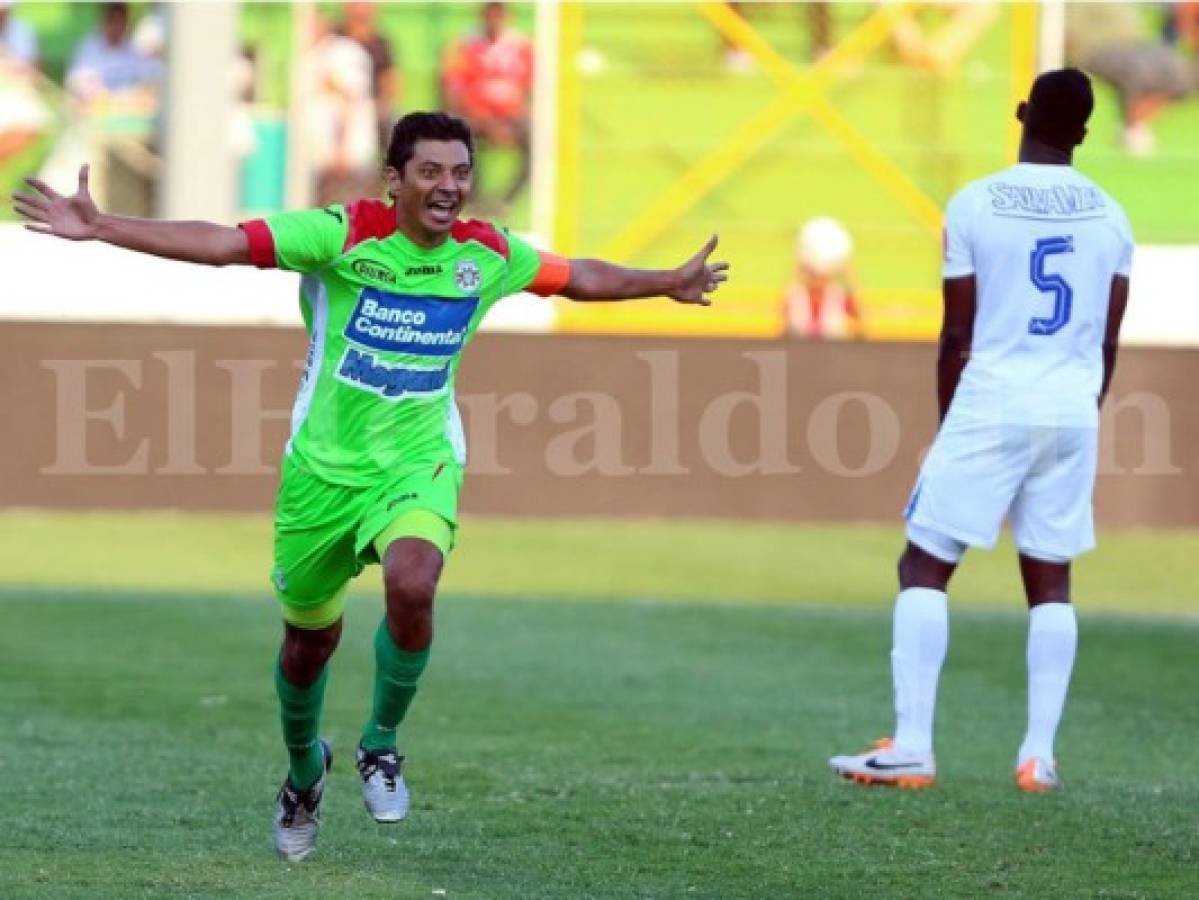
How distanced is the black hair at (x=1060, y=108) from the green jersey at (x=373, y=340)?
220 centimetres

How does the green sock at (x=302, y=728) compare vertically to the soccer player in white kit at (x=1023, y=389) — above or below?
below

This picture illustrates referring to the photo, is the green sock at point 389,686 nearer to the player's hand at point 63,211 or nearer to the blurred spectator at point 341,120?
the player's hand at point 63,211

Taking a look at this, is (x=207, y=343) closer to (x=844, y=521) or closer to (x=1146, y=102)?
(x=844, y=521)

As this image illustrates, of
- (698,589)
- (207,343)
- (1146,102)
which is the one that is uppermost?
(1146,102)

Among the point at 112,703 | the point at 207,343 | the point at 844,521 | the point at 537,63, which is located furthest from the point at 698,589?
the point at 537,63

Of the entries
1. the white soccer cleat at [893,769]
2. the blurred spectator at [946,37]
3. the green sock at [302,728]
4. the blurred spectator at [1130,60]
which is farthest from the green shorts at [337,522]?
the blurred spectator at [1130,60]

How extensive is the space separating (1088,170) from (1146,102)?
82 cm

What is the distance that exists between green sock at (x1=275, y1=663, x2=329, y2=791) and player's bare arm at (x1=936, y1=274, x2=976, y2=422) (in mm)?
2486

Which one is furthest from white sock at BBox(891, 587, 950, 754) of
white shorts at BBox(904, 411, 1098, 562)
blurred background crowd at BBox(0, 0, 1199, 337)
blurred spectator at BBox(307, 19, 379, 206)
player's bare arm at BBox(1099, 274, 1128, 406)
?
blurred spectator at BBox(307, 19, 379, 206)

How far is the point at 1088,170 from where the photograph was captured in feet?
73.6

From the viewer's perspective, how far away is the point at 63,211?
6.60 metres

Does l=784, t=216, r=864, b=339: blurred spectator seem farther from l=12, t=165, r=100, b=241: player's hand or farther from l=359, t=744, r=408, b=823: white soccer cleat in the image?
l=12, t=165, r=100, b=241: player's hand

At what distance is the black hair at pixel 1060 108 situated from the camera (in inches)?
328

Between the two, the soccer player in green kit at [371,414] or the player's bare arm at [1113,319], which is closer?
the soccer player in green kit at [371,414]
